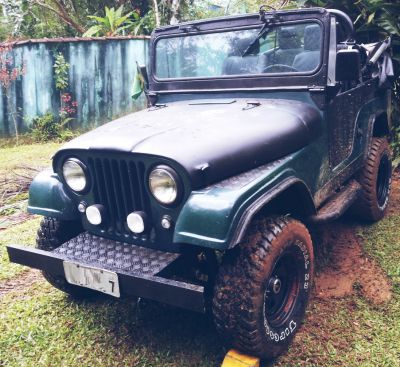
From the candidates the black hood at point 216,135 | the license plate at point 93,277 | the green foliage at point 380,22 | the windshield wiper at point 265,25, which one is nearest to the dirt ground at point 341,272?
the black hood at point 216,135

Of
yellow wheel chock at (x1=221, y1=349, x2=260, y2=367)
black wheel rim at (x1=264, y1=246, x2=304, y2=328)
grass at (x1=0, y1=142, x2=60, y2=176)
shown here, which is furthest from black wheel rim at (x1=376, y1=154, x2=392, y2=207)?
grass at (x1=0, y1=142, x2=60, y2=176)

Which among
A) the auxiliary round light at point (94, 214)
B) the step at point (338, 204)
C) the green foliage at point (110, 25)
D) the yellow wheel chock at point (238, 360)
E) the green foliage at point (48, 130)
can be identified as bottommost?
the yellow wheel chock at point (238, 360)

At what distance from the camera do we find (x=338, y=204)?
317 cm

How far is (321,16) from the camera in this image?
298cm

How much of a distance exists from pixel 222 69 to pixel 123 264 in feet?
5.46

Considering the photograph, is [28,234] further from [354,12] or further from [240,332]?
[354,12]

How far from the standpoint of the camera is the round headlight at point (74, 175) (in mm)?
2510

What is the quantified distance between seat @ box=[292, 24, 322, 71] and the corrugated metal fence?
5922 millimetres

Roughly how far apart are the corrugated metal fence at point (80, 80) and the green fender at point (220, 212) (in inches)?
266

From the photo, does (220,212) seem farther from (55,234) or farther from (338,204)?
(338,204)

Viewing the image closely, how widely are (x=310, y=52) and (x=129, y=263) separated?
1.80 m

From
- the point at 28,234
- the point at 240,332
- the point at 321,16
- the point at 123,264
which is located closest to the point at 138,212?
the point at 123,264

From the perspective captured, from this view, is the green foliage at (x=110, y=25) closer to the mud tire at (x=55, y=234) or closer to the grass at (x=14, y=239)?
the grass at (x=14, y=239)

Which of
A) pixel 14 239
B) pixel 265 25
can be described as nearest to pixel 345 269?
pixel 265 25
